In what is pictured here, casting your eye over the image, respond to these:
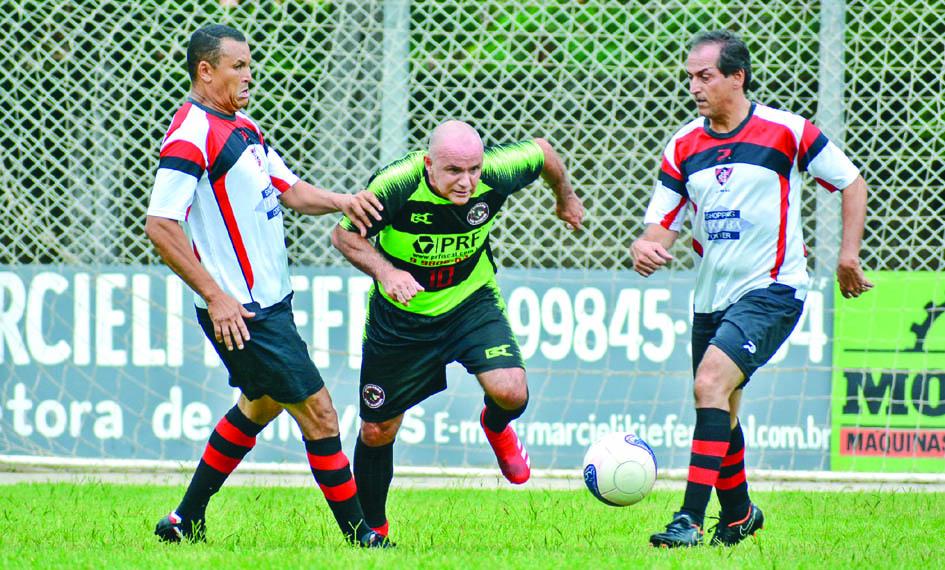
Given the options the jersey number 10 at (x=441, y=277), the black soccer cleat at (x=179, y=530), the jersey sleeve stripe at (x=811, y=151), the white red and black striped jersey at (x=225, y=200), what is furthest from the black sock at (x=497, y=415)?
the jersey sleeve stripe at (x=811, y=151)

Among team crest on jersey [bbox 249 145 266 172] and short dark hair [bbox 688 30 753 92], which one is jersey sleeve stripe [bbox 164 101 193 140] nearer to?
team crest on jersey [bbox 249 145 266 172]

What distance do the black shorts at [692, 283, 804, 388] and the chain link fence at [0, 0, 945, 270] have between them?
10.5ft

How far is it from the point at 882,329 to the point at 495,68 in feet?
10.3

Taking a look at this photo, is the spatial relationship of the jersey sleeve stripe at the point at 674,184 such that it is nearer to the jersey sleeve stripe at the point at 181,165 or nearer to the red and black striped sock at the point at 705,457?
the red and black striped sock at the point at 705,457

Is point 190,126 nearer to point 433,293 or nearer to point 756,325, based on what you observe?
point 433,293

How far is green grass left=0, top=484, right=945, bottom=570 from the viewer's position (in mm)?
4816

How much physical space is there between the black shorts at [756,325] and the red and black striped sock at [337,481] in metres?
1.68

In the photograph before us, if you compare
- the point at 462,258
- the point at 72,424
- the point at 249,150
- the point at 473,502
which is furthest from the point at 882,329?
the point at 72,424

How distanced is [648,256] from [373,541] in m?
1.72

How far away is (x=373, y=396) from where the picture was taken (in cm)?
584

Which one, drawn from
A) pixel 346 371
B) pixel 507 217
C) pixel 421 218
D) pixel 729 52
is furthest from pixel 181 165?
pixel 507 217

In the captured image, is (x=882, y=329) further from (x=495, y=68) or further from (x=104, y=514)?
(x=104, y=514)

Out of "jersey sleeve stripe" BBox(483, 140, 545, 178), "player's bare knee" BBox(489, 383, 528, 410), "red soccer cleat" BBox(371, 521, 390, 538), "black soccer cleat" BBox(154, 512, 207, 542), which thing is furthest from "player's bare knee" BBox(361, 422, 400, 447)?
"jersey sleeve stripe" BBox(483, 140, 545, 178)

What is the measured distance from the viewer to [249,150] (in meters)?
5.29
